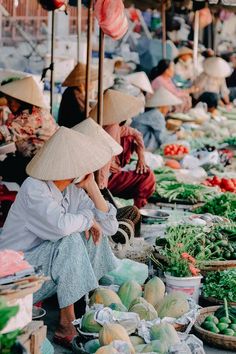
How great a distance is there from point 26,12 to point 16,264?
12903 mm

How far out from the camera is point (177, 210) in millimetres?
7543

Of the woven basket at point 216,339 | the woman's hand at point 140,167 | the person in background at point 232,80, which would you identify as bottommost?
the person in background at point 232,80

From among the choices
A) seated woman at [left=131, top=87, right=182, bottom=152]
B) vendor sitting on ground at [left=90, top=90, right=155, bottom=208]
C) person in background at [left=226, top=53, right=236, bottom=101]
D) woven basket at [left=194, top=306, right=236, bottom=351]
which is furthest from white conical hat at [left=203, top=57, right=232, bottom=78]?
woven basket at [left=194, top=306, right=236, bottom=351]

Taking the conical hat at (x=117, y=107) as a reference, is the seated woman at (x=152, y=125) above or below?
below

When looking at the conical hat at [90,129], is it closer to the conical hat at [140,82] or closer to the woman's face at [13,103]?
the woman's face at [13,103]

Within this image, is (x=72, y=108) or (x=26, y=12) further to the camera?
(x=26, y=12)

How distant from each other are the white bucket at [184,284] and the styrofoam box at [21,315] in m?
1.77

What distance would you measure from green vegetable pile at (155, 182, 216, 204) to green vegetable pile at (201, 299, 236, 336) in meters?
2.88

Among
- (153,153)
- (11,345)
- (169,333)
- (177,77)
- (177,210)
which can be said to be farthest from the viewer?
(177,77)

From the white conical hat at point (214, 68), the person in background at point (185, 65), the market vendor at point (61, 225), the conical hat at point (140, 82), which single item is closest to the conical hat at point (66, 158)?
the market vendor at point (61, 225)

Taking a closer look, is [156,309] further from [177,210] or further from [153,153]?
[153,153]

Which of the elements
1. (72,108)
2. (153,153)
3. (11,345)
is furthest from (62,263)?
(153,153)

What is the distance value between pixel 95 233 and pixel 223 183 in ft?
12.6

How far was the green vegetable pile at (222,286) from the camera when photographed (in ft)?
16.8
